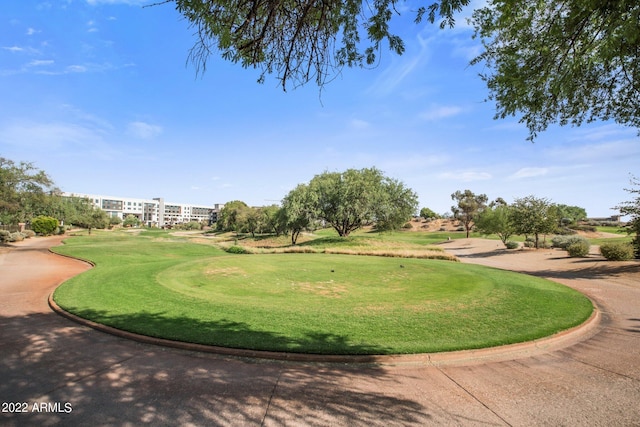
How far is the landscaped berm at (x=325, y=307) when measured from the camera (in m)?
7.29

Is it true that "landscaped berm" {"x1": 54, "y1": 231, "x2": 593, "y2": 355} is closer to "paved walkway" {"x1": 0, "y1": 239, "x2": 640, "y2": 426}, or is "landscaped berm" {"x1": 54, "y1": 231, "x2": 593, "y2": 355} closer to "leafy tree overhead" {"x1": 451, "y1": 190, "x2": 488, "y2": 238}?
"paved walkway" {"x1": 0, "y1": 239, "x2": 640, "y2": 426}

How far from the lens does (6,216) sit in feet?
172

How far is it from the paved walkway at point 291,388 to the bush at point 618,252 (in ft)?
62.7

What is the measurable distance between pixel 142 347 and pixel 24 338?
3.01 metres

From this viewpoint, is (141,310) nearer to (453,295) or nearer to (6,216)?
(453,295)

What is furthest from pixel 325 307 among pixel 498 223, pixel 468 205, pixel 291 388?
pixel 468 205

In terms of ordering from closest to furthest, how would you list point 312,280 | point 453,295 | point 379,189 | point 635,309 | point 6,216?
point 635,309, point 453,295, point 312,280, point 379,189, point 6,216

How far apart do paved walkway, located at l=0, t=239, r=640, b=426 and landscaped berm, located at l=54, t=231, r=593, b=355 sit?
0.76 metres

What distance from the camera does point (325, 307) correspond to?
10.0 m

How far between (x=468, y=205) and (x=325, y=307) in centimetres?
6105

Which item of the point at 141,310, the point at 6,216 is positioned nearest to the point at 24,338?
the point at 141,310

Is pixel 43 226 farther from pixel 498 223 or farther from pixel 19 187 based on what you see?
pixel 498 223

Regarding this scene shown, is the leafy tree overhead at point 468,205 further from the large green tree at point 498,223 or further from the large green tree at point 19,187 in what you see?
the large green tree at point 19,187

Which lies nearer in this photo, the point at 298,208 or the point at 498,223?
the point at 298,208
